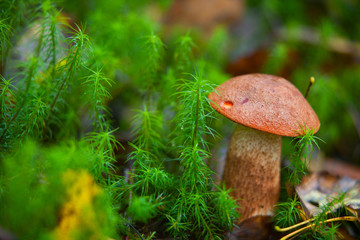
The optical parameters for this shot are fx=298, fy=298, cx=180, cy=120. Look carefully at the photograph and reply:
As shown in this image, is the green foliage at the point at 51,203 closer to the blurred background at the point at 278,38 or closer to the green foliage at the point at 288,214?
the green foliage at the point at 288,214

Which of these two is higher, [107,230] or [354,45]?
[354,45]

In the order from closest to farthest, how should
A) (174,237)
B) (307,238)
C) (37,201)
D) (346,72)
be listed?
(37,201), (174,237), (307,238), (346,72)

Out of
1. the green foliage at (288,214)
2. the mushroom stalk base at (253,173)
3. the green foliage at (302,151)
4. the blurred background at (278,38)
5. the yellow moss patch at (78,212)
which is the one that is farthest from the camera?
the blurred background at (278,38)

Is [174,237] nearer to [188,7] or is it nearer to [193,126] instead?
[193,126]

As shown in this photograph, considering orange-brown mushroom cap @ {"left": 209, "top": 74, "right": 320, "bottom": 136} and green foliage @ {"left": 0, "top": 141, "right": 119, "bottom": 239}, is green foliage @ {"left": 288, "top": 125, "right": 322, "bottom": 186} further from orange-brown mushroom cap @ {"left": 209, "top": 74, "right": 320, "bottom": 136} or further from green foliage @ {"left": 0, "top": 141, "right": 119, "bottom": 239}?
green foliage @ {"left": 0, "top": 141, "right": 119, "bottom": 239}

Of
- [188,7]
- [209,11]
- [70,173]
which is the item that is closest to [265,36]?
[209,11]

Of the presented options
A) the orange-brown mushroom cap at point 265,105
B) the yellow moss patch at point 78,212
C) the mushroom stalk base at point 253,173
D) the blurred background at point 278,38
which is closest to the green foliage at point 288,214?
the mushroom stalk base at point 253,173
